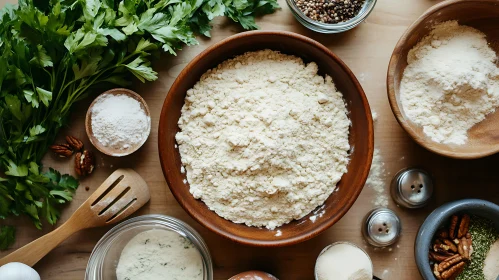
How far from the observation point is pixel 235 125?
5.55 ft

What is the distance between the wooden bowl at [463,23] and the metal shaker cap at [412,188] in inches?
5.9

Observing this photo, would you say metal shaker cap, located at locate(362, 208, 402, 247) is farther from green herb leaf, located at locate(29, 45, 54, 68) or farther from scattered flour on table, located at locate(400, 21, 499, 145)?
green herb leaf, located at locate(29, 45, 54, 68)

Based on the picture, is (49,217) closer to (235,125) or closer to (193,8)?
(235,125)

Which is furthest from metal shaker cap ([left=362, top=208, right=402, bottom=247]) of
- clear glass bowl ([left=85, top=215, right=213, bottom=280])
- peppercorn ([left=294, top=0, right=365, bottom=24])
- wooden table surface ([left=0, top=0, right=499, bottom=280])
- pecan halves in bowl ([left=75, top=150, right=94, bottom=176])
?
Result: pecan halves in bowl ([left=75, top=150, right=94, bottom=176])

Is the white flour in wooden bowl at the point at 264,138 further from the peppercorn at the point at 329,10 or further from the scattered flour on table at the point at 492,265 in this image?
the scattered flour on table at the point at 492,265

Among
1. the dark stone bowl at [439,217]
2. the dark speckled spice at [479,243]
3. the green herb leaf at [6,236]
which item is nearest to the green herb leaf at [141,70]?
the green herb leaf at [6,236]

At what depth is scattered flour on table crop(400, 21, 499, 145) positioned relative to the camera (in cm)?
172

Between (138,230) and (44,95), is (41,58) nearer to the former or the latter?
(44,95)

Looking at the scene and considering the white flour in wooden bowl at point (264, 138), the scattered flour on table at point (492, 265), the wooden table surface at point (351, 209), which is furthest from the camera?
the wooden table surface at point (351, 209)

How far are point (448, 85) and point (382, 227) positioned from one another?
19.9 inches

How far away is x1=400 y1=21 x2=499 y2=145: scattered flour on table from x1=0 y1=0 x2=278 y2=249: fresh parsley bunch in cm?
52

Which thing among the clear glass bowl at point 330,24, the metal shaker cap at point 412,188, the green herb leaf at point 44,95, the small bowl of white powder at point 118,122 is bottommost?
the metal shaker cap at point 412,188

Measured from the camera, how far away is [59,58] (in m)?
1.77

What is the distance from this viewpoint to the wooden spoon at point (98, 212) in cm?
180
